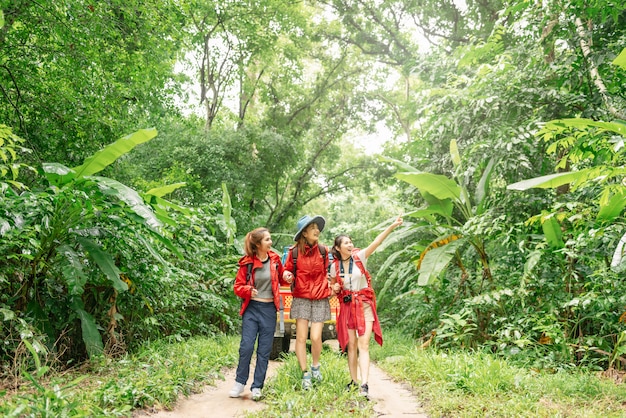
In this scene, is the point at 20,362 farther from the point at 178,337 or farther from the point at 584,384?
the point at 584,384

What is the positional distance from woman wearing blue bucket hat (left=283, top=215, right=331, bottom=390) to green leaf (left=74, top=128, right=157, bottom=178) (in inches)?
77.9

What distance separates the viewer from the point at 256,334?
4.82 metres

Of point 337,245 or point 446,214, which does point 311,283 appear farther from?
point 446,214

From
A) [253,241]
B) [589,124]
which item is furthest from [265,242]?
[589,124]

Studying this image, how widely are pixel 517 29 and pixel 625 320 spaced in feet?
14.6

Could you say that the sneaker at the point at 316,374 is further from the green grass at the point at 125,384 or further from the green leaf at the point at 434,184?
the green leaf at the point at 434,184

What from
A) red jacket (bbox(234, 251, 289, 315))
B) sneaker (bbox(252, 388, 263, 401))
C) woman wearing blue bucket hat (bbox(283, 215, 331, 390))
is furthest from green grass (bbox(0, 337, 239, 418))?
woman wearing blue bucket hat (bbox(283, 215, 331, 390))

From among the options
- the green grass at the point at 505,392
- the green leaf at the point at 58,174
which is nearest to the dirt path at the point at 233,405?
the green grass at the point at 505,392

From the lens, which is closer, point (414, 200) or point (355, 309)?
point (355, 309)

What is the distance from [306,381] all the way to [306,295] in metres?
0.80

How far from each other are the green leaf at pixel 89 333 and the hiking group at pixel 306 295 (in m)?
1.57

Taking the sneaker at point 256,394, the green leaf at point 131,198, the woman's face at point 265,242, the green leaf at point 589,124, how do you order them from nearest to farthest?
the green leaf at point 589,124
the sneaker at point 256,394
the woman's face at point 265,242
the green leaf at point 131,198

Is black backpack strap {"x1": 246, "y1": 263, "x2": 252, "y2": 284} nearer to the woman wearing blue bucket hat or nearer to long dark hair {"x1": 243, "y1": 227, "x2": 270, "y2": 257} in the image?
long dark hair {"x1": 243, "y1": 227, "x2": 270, "y2": 257}

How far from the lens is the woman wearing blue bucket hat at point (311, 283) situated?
485 cm
